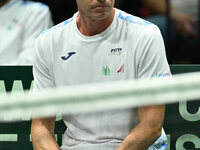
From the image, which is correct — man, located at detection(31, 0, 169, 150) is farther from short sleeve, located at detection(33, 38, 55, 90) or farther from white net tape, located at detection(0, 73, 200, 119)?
white net tape, located at detection(0, 73, 200, 119)

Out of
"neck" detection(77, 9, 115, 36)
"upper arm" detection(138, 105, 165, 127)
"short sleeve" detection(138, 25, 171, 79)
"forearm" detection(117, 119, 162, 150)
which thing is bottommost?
"forearm" detection(117, 119, 162, 150)

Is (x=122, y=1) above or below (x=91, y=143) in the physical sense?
above

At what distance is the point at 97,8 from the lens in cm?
333

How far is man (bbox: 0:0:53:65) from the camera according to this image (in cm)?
491

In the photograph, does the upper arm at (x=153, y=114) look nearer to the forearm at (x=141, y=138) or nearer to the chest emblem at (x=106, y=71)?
the forearm at (x=141, y=138)

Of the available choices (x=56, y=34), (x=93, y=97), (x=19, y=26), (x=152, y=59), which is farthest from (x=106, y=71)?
(x=19, y=26)

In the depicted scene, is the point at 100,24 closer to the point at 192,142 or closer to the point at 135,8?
the point at 192,142

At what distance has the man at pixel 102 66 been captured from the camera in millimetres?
3312

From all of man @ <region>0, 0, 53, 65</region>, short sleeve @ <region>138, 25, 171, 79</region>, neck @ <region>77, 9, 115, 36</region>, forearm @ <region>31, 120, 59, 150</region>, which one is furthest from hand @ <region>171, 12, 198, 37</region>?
forearm @ <region>31, 120, 59, 150</region>

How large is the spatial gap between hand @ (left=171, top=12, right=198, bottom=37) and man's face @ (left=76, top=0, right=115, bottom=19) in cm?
228

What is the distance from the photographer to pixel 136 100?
2301mm

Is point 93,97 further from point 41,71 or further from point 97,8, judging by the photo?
point 41,71

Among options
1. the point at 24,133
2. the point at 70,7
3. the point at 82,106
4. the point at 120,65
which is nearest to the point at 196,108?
the point at 120,65

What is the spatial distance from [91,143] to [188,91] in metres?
1.21
